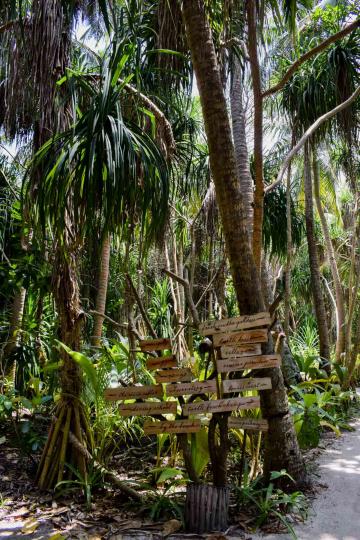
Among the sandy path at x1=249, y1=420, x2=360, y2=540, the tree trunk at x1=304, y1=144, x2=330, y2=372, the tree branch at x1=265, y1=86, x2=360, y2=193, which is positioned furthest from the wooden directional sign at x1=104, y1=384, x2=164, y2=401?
the tree trunk at x1=304, y1=144, x2=330, y2=372

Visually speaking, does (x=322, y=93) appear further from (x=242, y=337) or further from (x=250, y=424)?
(x=250, y=424)

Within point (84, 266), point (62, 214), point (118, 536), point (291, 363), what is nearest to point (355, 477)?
point (118, 536)

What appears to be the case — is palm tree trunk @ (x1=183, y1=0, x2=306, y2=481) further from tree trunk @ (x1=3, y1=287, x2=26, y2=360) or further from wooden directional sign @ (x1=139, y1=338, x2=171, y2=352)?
tree trunk @ (x1=3, y1=287, x2=26, y2=360)

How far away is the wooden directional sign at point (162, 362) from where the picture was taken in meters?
Result: 2.80

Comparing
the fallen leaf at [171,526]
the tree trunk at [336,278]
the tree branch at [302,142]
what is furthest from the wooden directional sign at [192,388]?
the tree trunk at [336,278]

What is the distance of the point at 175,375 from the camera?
277 centimetres

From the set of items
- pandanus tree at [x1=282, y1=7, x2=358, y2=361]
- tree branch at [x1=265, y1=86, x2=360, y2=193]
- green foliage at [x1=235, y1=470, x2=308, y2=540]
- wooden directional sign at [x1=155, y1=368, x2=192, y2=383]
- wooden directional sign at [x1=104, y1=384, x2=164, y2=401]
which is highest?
pandanus tree at [x1=282, y1=7, x2=358, y2=361]

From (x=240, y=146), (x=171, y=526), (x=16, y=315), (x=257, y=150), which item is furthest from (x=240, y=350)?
(x=16, y=315)

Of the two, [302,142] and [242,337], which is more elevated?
[302,142]

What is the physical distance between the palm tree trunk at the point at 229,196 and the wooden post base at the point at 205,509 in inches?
22.2

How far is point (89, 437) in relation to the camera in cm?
339

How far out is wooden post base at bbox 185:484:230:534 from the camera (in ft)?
8.55

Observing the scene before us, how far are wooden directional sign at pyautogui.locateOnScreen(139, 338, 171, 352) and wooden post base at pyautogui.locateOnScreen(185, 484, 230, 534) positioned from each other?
764 mm

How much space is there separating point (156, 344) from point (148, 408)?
0.36 meters
